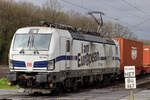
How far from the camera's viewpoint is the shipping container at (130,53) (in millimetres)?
25703

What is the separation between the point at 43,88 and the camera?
47.8 ft

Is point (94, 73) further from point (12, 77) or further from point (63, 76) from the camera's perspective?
point (12, 77)

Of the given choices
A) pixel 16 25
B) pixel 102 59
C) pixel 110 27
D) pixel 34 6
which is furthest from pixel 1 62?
pixel 102 59

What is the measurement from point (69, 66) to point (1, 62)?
35.4m

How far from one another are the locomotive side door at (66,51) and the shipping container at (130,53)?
423 inches

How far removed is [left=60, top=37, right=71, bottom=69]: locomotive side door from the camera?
1507cm

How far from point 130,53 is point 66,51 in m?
13.4

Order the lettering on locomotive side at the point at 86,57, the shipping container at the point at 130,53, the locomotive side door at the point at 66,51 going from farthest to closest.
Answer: the shipping container at the point at 130,53 → the lettering on locomotive side at the point at 86,57 → the locomotive side door at the point at 66,51

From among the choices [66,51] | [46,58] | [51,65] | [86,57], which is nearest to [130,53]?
[86,57]

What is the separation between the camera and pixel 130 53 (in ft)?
90.8

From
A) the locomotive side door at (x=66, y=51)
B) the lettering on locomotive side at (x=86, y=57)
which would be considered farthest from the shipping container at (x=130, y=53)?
the locomotive side door at (x=66, y=51)

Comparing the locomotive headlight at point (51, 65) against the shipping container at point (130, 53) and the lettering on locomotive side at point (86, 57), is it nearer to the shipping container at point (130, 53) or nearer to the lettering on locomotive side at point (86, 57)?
the lettering on locomotive side at point (86, 57)

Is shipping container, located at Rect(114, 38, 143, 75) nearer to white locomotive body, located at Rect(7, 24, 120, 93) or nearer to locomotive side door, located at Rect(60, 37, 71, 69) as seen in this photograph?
white locomotive body, located at Rect(7, 24, 120, 93)

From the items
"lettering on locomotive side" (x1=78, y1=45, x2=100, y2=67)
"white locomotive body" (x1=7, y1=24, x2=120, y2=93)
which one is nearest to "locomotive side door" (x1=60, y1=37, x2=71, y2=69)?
"white locomotive body" (x1=7, y1=24, x2=120, y2=93)
